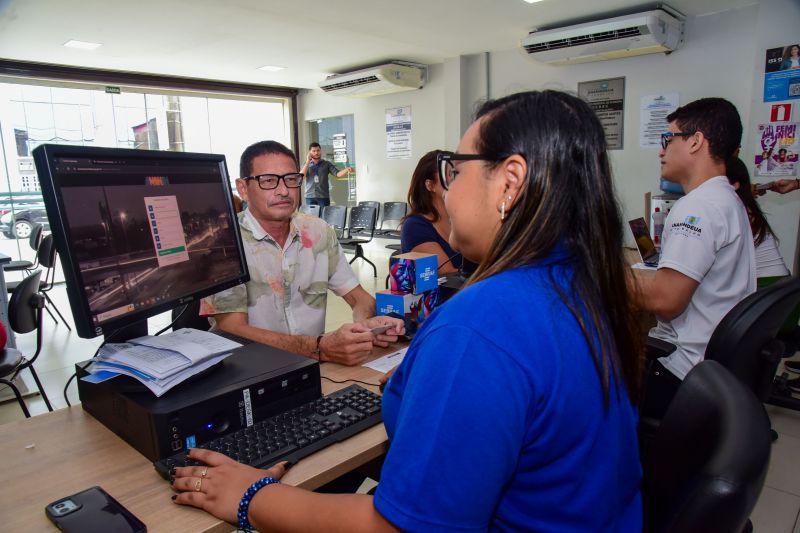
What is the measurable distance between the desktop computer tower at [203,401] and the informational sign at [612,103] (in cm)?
490

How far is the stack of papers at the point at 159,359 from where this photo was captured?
0.98 metres

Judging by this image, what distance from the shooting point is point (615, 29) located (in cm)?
449

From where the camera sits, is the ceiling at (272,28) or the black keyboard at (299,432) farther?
the ceiling at (272,28)

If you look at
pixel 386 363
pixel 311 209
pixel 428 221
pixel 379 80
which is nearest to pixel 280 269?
pixel 386 363

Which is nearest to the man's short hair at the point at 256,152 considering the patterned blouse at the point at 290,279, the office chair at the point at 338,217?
the patterned blouse at the point at 290,279

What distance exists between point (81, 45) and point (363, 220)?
360cm

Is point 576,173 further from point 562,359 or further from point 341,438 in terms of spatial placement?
point 341,438

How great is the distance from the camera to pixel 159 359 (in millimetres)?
1030

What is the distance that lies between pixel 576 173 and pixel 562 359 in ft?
0.89

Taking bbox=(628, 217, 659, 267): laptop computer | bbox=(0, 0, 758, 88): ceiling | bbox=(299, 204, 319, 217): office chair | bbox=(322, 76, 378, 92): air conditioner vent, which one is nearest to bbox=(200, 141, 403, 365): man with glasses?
bbox=(628, 217, 659, 267): laptop computer

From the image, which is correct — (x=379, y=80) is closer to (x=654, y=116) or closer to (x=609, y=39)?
(x=609, y=39)

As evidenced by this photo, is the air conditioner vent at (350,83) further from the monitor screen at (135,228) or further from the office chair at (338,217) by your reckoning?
the monitor screen at (135,228)

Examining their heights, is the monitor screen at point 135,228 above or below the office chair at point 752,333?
above

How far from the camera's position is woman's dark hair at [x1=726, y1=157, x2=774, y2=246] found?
2.08 metres
